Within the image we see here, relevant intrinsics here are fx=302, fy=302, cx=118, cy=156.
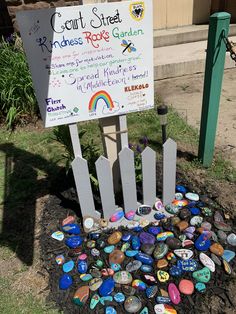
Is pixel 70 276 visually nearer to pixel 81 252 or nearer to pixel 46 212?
pixel 81 252

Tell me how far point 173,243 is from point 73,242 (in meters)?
0.68

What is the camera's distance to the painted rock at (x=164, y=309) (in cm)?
167

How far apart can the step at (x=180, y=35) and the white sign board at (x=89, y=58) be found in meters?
3.84

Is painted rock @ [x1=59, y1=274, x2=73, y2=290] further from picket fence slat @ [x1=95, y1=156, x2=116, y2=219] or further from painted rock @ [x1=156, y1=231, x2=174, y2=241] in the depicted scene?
painted rock @ [x1=156, y1=231, x2=174, y2=241]

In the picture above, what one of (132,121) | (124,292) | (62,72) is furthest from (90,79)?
(132,121)

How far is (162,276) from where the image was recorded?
184cm

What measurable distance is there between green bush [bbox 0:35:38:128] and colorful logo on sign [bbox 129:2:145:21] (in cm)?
229

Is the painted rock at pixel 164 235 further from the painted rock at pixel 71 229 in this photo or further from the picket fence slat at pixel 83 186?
the painted rock at pixel 71 229

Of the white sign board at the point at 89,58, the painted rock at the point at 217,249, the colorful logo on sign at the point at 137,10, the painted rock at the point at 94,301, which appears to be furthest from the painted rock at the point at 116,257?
the colorful logo on sign at the point at 137,10

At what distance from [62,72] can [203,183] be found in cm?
150

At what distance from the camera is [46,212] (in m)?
2.40

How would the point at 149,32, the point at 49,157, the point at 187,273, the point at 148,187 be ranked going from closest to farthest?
the point at 149,32 → the point at 187,273 → the point at 148,187 → the point at 49,157

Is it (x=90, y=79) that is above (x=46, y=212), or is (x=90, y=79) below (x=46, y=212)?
above

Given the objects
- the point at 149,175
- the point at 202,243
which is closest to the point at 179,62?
the point at 149,175
